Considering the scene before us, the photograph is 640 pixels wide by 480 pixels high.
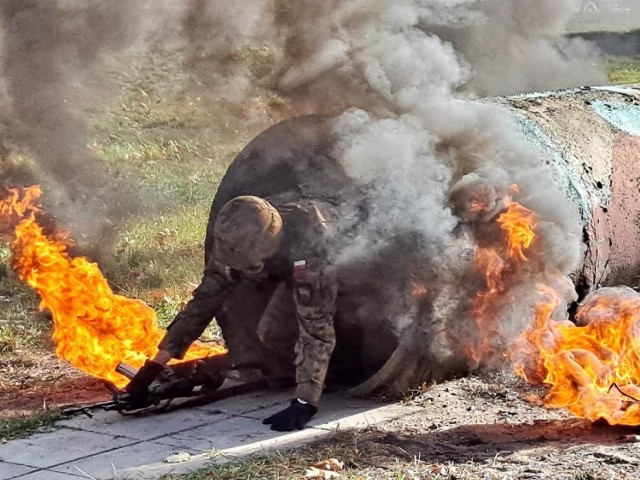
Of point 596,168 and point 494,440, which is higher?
point 596,168

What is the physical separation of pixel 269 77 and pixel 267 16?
403 mm

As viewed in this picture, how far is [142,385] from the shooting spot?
21.1 ft

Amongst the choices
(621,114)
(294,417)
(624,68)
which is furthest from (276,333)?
(624,68)

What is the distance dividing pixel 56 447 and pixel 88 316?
51.3 inches

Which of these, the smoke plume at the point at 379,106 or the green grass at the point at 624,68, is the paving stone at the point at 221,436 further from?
the green grass at the point at 624,68

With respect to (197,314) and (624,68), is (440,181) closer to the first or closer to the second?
(197,314)

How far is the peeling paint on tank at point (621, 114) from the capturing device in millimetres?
7836

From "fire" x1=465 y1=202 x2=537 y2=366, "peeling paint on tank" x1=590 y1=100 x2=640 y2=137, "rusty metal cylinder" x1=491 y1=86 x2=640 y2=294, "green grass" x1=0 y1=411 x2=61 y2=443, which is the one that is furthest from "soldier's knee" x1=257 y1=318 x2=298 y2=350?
"peeling paint on tank" x1=590 y1=100 x2=640 y2=137

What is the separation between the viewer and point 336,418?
6223 millimetres

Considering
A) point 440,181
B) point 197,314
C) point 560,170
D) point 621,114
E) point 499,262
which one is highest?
point 621,114

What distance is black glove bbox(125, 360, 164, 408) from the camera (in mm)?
6398

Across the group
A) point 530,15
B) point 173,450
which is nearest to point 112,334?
point 173,450

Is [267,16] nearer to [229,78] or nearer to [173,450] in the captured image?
[229,78]

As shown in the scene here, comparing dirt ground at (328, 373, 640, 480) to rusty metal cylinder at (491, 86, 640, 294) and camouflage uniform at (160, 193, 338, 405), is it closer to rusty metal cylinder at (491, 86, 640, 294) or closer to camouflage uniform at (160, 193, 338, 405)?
camouflage uniform at (160, 193, 338, 405)
